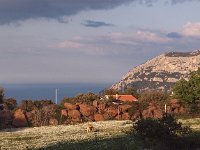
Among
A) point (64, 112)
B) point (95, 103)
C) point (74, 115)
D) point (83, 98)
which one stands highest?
point (83, 98)

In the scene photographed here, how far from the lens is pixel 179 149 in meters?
26.3

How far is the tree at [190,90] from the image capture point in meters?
66.6

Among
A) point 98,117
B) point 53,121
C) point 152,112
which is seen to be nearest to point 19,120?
point 53,121

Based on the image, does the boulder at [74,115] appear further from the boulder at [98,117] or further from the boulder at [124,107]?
the boulder at [124,107]

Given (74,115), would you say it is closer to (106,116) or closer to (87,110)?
(87,110)

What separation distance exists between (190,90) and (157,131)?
40449 millimetres

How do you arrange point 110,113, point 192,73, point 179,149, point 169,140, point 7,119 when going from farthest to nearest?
point 192,73
point 110,113
point 7,119
point 169,140
point 179,149

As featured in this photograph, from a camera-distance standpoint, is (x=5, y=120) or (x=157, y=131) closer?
(x=157, y=131)

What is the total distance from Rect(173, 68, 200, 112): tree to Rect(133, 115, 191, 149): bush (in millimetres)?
34603

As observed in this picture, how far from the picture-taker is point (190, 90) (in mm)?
68250

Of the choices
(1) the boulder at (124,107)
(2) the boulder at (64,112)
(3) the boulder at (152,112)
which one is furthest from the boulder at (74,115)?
(3) the boulder at (152,112)

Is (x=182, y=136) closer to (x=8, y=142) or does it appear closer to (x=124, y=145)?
(x=124, y=145)

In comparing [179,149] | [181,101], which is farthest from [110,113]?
[179,149]

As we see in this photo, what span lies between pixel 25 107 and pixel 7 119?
8293 millimetres
